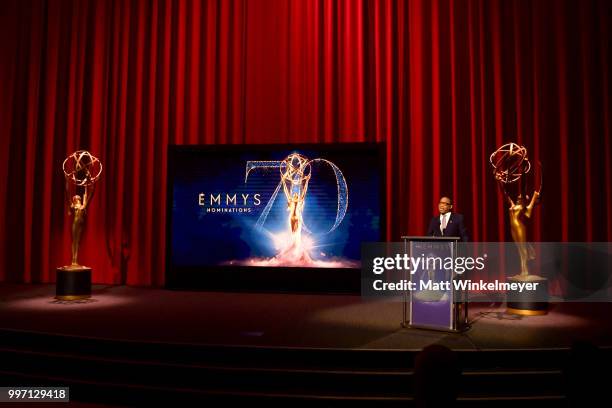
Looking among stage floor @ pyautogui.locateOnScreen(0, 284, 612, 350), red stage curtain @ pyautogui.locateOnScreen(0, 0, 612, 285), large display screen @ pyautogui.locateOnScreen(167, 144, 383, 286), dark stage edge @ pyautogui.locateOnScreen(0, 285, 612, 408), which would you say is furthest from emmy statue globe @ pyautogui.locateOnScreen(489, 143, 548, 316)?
large display screen @ pyautogui.locateOnScreen(167, 144, 383, 286)

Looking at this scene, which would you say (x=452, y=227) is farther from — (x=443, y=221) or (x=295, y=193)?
(x=295, y=193)

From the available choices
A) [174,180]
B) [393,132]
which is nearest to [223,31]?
[174,180]

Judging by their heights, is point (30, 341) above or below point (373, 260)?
below

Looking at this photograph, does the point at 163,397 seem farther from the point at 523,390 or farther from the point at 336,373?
the point at 523,390

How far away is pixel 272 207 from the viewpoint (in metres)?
6.92

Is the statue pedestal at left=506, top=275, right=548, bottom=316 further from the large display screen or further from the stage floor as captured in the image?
the large display screen

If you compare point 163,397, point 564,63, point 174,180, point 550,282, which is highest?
point 564,63

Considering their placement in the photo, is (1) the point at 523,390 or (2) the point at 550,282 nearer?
(1) the point at 523,390

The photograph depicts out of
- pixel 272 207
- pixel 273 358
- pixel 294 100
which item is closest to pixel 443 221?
pixel 272 207

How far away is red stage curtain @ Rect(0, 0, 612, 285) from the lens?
265 inches

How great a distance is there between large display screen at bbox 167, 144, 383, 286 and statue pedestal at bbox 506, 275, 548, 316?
200 centimetres

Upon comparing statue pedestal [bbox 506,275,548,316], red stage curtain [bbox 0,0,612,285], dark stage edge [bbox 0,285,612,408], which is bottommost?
dark stage edge [bbox 0,285,612,408]

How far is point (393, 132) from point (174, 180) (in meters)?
3.33

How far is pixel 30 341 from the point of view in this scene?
4148 millimetres
